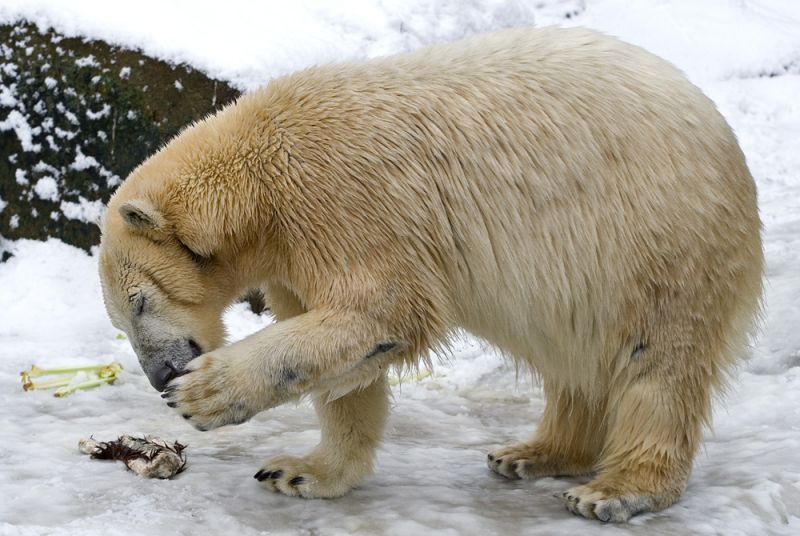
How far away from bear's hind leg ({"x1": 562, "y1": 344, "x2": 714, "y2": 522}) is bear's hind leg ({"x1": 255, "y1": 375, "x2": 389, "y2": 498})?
2.68ft

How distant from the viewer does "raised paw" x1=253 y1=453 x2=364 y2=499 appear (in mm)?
4020

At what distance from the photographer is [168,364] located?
389 cm

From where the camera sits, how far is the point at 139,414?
5.04 metres

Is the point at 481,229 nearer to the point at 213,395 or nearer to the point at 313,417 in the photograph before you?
the point at 213,395

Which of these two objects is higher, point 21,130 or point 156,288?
point 156,288

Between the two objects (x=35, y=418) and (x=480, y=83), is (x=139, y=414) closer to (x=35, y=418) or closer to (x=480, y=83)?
(x=35, y=418)

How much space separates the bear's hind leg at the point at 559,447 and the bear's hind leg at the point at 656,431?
470mm

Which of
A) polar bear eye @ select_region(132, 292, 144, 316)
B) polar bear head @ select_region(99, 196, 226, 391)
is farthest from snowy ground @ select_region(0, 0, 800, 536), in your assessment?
polar bear eye @ select_region(132, 292, 144, 316)

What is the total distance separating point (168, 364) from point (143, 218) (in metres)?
0.56

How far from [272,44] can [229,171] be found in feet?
13.7

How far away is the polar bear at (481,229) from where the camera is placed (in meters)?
3.76

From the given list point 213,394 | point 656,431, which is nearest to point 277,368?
point 213,394

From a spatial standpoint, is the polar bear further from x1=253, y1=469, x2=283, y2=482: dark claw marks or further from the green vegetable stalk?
the green vegetable stalk

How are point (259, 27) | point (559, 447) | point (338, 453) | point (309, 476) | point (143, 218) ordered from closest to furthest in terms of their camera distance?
point (143, 218), point (309, 476), point (338, 453), point (559, 447), point (259, 27)
